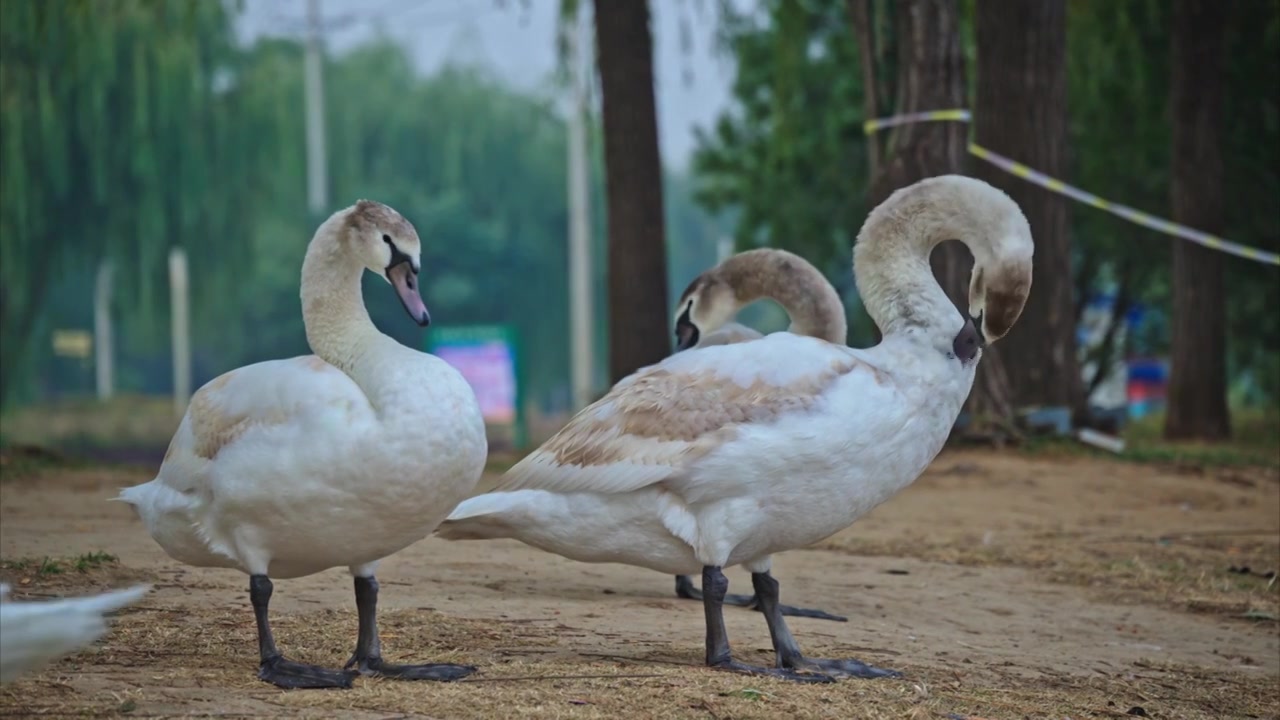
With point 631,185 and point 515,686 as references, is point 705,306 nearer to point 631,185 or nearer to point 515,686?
point 515,686

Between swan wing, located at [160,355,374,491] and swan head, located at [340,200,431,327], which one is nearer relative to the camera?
swan wing, located at [160,355,374,491]

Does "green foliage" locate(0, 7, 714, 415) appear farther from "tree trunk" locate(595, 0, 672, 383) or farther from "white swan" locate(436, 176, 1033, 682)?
"white swan" locate(436, 176, 1033, 682)

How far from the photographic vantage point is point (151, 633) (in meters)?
5.29

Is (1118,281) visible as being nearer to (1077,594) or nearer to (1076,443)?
(1076,443)

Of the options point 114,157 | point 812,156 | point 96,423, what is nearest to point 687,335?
point 812,156

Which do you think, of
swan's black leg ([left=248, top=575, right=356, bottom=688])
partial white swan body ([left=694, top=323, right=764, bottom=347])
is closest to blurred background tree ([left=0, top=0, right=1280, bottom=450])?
partial white swan body ([left=694, top=323, right=764, bottom=347])

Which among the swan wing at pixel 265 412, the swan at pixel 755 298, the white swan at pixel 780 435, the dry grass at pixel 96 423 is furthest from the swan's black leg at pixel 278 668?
the dry grass at pixel 96 423

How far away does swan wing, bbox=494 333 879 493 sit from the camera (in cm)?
525

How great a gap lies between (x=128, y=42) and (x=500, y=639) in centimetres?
2204

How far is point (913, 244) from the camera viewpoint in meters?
5.76

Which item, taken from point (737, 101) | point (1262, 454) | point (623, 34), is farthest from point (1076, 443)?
point (737, 101)

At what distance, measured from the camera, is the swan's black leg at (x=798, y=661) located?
17.3 feet

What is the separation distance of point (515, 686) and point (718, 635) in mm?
802

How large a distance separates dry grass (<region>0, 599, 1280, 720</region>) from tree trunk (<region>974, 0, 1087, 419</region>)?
289 inches
